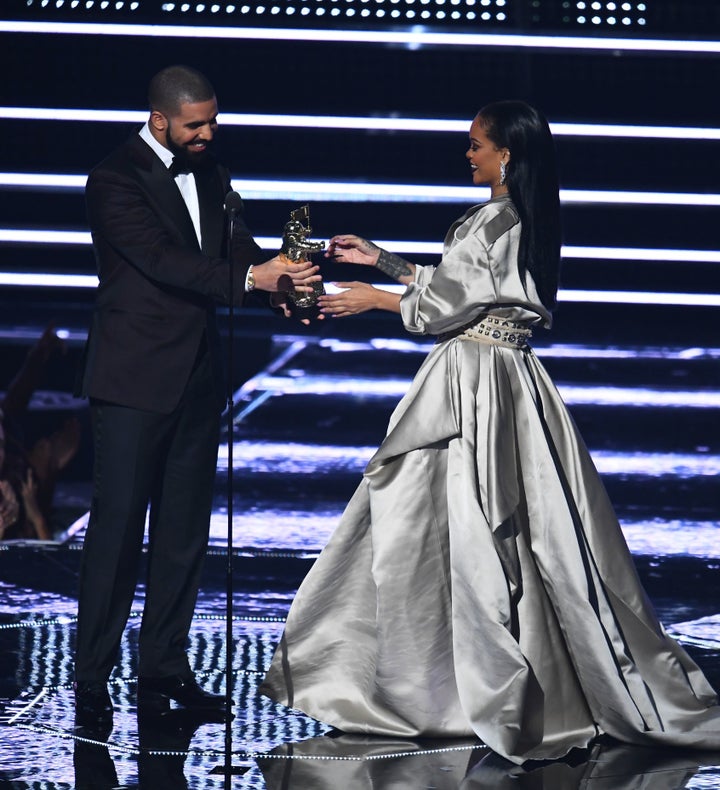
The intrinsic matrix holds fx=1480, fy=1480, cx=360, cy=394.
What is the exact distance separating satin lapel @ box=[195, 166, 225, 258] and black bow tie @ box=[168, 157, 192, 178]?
0.05 m

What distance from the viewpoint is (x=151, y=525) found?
4.11 metres

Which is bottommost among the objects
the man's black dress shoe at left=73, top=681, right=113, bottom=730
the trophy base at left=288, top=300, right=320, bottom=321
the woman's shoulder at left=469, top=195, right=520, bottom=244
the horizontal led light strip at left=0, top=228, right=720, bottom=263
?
the man's black dress shoe at left=73, top=681, right=113, bottom=730

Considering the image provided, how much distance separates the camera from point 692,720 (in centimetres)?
371

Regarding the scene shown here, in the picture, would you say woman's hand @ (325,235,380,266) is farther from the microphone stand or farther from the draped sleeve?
the microphone stand

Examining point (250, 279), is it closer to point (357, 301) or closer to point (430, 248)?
point (357, 301)

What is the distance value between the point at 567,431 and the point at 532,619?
0.51 metres

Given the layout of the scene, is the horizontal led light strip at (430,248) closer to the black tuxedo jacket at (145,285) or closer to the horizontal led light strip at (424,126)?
the horizontal led light strip at (424,126)

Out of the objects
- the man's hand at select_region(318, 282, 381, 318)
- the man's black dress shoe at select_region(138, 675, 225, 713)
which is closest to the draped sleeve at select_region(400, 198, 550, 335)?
the man's hand at select_region(318, 282, 381, 318)

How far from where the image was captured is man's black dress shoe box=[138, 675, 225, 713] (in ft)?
13.0

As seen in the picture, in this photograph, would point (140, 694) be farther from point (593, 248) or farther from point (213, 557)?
point (593, 248)

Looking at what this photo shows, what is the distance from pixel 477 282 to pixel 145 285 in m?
0.87

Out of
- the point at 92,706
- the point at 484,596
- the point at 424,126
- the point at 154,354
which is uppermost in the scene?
the point at 424,126

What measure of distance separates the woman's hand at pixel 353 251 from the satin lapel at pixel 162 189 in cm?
39

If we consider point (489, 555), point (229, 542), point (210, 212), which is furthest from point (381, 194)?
point (229, 542)
